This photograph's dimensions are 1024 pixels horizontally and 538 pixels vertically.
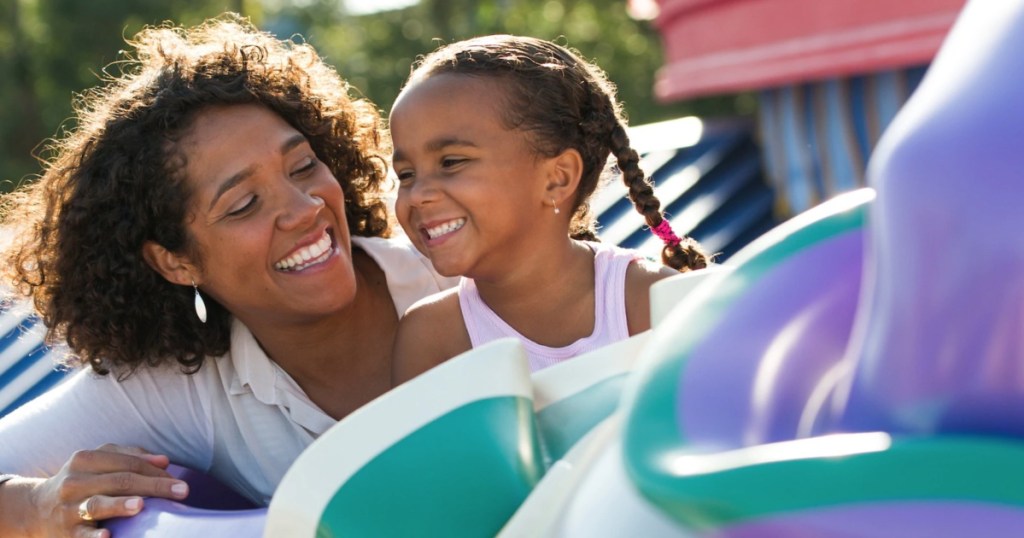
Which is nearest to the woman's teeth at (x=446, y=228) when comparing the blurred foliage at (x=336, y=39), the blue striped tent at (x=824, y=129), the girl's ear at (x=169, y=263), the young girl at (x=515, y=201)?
the young girl at (x=515, y=201)

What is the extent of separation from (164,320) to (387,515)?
40.8 inches

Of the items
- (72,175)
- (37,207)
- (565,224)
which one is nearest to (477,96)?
(565,224)

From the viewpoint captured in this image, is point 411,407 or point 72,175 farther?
point 72,175

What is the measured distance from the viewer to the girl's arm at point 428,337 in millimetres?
2035

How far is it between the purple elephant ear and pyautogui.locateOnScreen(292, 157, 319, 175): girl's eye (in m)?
1.36

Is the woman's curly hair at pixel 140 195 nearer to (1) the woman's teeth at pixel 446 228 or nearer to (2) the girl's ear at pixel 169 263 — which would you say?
(2) the girl's ear at pixel 169 263

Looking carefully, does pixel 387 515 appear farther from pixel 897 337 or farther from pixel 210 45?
pixel 210 45

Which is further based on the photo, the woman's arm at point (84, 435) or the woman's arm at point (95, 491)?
the woman's arm at point (84, 435)

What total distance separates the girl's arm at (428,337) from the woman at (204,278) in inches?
4.6

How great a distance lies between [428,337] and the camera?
6.72 feet

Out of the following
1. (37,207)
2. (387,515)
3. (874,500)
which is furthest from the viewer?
(37,207)

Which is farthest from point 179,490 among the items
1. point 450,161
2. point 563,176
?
point 563,176

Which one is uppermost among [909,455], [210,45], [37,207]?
[210,45]

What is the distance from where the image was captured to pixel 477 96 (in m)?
1.90
